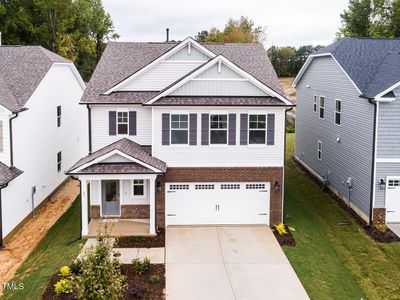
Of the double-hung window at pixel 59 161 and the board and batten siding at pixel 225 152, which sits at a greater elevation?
the board and batten siding at pixel 225 152

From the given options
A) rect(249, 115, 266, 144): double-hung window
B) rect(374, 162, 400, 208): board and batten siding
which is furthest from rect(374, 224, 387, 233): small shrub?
rect(249, 115, 266, 144): double-hung window

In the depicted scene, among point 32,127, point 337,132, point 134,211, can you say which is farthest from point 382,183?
point 32,127

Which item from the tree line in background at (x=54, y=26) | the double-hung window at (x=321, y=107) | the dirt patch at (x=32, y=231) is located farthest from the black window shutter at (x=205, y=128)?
the tree line in background at (x=54, y=26)

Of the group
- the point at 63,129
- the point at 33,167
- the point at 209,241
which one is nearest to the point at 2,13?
the point at 63,129

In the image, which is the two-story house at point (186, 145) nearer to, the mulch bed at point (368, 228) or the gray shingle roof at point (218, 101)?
the gray shingle roof at point (218, 101)

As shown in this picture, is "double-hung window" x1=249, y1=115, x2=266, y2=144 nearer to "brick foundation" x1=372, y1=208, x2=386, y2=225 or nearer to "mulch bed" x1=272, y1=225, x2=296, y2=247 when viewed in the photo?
"mulch bed" x1=272, y1=225, x2=296, y2=247

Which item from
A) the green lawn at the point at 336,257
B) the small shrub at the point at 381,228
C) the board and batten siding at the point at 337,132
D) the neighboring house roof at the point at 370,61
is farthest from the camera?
the board and batten siding at the point at 337,132
